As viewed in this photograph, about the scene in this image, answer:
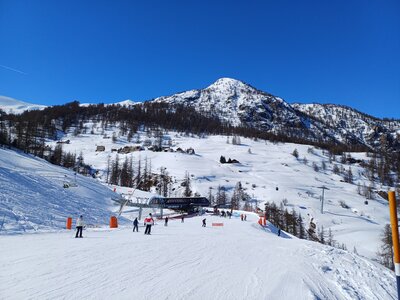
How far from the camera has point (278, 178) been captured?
445 ft

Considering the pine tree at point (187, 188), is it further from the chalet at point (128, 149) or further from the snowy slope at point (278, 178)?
the chalet at point (128, 149)

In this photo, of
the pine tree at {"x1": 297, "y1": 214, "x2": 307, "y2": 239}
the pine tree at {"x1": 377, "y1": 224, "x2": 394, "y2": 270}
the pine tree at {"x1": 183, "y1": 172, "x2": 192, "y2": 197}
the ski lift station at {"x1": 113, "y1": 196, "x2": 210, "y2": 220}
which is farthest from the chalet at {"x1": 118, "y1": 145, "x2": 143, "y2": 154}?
the pine tree at {"x1": 377, "y1": 224, "x2": 394, "y2": 270}

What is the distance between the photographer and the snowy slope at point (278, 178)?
87.6 m

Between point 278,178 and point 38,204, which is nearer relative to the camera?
point 38,204

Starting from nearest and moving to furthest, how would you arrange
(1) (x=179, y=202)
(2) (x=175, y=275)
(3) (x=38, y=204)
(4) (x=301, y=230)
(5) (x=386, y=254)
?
(2) (x=175, y=275) < (3) (x=38, y=204) < (5) (x=386, y=254) < (1) (x=179, y=202) < (4) (x=301, y=230)

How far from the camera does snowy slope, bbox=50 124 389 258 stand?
87.6 metres

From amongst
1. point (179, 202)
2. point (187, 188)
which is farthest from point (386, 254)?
point (187, 188)

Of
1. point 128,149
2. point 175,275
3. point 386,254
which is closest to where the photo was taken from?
point 175,275

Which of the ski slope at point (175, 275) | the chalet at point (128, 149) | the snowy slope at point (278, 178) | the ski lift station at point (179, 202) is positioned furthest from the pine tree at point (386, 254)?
the chalet at point (128, 149)

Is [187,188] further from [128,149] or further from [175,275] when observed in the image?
[175,275]

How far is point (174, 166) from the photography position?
460 ft

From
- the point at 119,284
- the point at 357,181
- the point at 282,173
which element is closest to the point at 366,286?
the point at 119,284

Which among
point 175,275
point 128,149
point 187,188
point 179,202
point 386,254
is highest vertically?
point 128,149

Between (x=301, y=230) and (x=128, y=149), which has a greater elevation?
(x=128, y=149)
